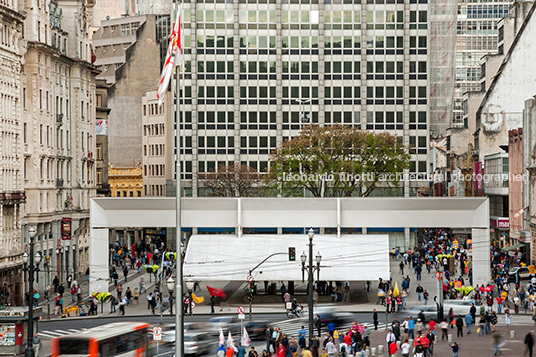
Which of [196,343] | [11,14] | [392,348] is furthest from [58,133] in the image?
[392,348]

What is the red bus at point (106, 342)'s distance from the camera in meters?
37.7

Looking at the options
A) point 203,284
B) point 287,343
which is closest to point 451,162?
point 203,284

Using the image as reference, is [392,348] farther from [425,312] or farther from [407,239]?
[407,239]

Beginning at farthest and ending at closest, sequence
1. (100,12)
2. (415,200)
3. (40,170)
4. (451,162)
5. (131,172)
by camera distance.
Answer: (100,12), (451,162), (131,172), (40,170), (415,200)

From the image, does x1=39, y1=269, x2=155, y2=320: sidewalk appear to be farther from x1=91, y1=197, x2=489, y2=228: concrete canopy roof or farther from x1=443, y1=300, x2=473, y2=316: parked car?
x1=443, y1=300, x2=473, y2=316: parked car

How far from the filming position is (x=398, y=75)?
397ft

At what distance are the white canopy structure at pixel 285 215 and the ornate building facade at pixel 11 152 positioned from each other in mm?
5529

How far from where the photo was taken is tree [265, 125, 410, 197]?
9669 cm

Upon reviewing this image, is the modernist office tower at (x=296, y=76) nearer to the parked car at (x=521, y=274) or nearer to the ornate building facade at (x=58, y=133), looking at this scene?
the ornate building facade at (x=58, y=133)

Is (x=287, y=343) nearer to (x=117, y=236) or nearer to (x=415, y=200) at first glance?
(x=415, y=200)

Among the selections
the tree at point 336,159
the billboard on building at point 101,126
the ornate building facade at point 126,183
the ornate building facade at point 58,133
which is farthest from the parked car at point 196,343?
the ornate building facade at point 126,183

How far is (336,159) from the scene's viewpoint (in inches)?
3863

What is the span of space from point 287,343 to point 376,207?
29764 mm

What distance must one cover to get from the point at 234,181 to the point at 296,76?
55.4ft
